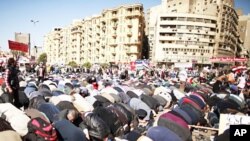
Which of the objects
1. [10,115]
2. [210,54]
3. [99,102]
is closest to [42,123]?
[10,115]

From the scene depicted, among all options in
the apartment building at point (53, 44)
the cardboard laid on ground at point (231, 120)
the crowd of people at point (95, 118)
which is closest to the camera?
the crowd of people at point (95, 118)

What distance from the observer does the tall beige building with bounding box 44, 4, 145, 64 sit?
69000 mm

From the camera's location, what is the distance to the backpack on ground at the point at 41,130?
5.09 metres

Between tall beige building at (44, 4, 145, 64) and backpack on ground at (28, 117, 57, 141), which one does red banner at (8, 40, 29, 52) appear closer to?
backpack on ground at (28, 117, 57, 141)

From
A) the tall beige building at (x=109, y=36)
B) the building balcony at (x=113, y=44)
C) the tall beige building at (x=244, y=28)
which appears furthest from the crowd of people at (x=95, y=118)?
the tall beige building at (x=244, y=28)

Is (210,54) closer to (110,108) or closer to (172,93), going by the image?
(172,93)

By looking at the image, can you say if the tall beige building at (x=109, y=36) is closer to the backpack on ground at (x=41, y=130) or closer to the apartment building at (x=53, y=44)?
the apartment building at (x=53, y=44)

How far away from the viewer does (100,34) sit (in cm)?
7925

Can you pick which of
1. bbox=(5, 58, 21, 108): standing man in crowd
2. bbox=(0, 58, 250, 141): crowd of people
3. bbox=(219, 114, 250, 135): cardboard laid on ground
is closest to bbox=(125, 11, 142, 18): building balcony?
bbox=(0, 58, 250, 141): crowd of people

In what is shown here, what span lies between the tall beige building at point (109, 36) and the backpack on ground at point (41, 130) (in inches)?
2128

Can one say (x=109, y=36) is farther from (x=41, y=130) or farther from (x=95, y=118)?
(x=41, y=130)

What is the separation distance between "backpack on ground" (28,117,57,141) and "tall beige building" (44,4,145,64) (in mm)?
54047

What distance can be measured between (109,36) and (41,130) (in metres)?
71.5

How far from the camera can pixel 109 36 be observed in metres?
75.8
